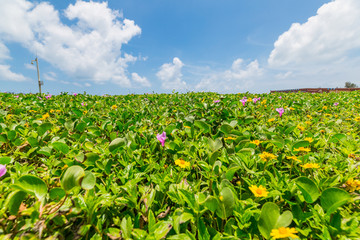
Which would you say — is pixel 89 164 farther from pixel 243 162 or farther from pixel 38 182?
pixel 243 162

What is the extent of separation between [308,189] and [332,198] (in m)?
0.11

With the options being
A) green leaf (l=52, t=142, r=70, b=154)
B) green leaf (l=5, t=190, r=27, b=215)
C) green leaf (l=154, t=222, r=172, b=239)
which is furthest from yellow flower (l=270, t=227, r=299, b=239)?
green leaf (l=52, t=142, r=70, b=154)

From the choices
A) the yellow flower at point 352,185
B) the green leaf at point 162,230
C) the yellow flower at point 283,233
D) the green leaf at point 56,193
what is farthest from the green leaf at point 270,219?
the green leaf at point 56,193

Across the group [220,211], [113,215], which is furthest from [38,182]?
[220,211]

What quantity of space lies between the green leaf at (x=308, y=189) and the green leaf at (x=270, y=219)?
212mm

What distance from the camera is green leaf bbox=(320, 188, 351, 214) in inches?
38.9

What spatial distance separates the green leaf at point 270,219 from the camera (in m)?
0.95

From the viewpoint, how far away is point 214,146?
179 cm

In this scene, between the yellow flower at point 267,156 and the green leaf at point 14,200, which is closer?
the green leaf at point 14,200

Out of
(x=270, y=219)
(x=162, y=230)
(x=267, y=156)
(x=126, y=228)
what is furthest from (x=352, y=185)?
(x=126, y=228)

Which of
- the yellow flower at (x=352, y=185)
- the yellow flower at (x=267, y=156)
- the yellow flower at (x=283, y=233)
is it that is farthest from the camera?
Answer: the yellow flower at (x=267, y=156)

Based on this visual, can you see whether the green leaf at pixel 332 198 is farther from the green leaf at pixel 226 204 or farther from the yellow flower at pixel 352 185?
the green leaf at pixel 226 204

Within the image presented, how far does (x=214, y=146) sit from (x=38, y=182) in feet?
4.39

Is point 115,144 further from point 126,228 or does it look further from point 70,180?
point 126,228
